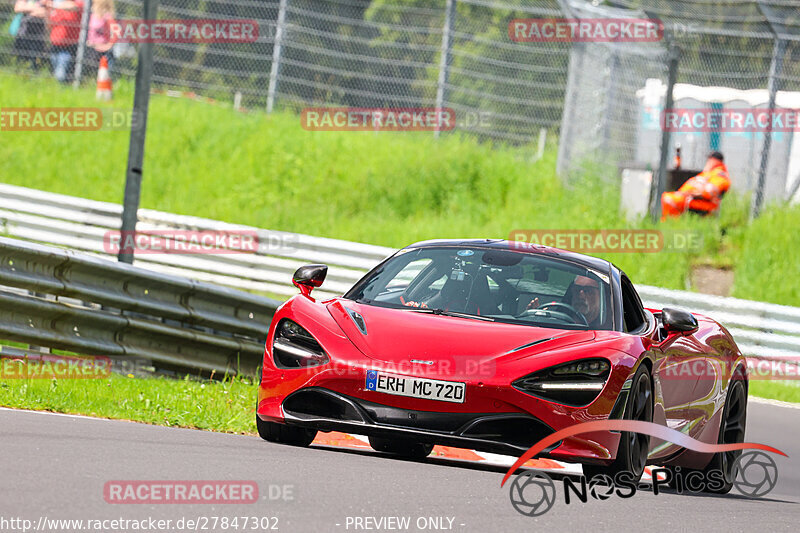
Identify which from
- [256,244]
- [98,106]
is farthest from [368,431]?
[98,106]

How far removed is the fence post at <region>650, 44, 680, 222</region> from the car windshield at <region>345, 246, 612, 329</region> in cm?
1099

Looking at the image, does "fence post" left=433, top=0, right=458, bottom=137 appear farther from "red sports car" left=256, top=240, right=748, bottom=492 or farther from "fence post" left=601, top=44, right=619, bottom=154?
"red sports car" left=256, top=240, right=748, bottom=492

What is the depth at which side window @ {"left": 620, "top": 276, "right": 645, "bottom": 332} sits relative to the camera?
7879 millimetres

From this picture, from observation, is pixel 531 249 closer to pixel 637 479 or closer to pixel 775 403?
pixel 637 479

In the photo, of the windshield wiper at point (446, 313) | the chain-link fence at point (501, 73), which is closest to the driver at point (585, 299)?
the windshield wiper at point (446, 313)

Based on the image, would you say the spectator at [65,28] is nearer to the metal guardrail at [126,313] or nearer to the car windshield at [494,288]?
the metal guardrail at [126,313]

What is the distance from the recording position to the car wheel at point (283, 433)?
7.46m

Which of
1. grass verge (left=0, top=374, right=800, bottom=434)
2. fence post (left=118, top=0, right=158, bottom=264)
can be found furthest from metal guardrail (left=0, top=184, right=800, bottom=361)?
grass verge (left=0, top=374, right=800, bottom=434)

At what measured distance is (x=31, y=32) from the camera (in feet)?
73.6

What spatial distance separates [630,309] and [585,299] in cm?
36

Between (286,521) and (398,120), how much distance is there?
53.6 ft

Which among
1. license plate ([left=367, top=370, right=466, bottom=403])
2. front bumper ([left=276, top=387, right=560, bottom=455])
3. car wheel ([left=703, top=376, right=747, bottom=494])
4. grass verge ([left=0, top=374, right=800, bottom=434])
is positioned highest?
license plate ([left=367, top=370, right=466, bottom=403])

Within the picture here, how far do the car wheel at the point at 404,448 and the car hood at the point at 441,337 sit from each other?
116cm

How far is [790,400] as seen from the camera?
577 inches
